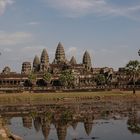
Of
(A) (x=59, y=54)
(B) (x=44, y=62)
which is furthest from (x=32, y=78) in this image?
(A) (x=59, y=54)

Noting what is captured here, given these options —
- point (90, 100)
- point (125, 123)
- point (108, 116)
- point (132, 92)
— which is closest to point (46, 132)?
point (125, 123)

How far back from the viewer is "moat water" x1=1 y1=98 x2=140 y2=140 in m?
41.4

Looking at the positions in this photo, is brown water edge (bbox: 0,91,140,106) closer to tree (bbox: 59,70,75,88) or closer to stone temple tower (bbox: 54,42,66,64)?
tree (bbox: 59,70,75,88)

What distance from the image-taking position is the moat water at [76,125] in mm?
41375

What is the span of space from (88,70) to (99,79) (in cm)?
2719

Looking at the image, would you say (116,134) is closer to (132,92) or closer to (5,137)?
(5,137)

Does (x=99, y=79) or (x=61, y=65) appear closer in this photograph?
(x=99, y=79)

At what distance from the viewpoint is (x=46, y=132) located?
44.5 metres

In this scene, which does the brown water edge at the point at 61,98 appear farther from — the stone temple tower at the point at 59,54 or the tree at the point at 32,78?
the stone temple tower at the point at 59,54

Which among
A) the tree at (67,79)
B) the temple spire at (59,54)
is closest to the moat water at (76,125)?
the tree at (67,79)

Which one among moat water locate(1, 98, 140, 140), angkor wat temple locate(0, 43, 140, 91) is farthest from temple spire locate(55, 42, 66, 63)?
moat water locate(1, 98, 140, 140)

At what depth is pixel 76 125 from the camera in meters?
49.7

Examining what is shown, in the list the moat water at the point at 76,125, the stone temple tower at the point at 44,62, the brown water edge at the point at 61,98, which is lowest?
the moat water at the point at 76,125

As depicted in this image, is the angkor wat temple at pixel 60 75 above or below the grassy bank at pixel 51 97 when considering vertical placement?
above
